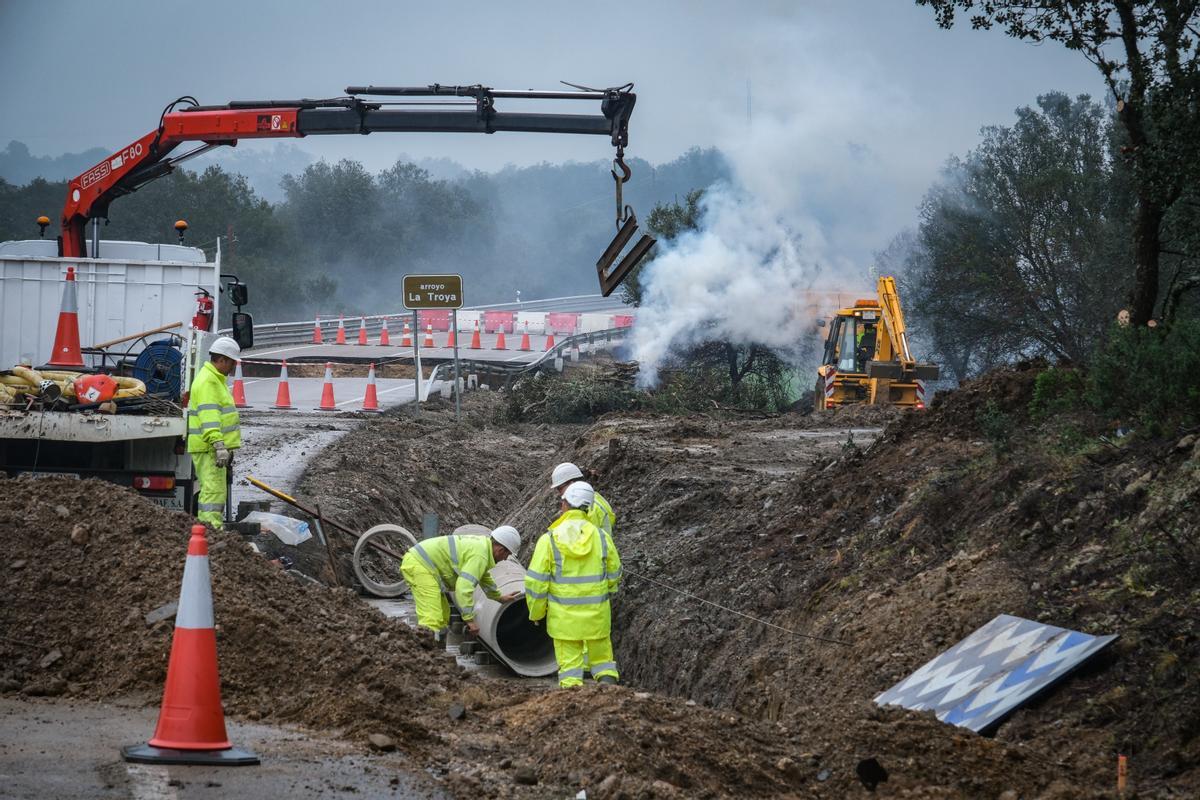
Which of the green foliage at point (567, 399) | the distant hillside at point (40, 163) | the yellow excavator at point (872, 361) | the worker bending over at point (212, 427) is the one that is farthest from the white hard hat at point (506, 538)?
the distant hillside at point (40, 163)

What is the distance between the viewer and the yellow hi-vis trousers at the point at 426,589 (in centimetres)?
1008

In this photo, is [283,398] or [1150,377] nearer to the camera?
[1150,377]

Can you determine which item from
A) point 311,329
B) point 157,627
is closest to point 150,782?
point 157,627

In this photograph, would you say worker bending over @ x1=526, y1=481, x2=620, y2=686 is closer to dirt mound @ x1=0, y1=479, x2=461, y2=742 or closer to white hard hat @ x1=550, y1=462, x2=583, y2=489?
dirt mound @ x1=0, y1=479, x2=461, y2=742

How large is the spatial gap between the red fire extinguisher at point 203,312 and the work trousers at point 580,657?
548cm

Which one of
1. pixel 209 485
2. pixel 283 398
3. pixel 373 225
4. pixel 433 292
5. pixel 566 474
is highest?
pixel 373 225

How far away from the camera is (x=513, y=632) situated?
12.4 m

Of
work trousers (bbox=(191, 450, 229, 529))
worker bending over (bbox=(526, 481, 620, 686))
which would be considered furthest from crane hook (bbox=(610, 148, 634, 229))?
worker bending over (bbox=(526, 481, 620, 686))

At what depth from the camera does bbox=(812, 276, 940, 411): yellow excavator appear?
78.9ft

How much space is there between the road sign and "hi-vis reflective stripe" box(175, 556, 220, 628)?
17.6m

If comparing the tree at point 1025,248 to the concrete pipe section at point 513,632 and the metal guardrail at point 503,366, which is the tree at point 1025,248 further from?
the concrete pipe section at point 513,632

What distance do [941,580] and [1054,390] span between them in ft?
13.6

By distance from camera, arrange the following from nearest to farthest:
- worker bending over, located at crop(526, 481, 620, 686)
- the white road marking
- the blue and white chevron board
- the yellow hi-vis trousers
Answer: the white road marking → the blue and white chevron board → worker bending over, located at crop(526, 481, 620, 686) → the yellow hi-vis trousers

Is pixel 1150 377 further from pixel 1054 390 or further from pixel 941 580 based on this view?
pixel 1054 390
